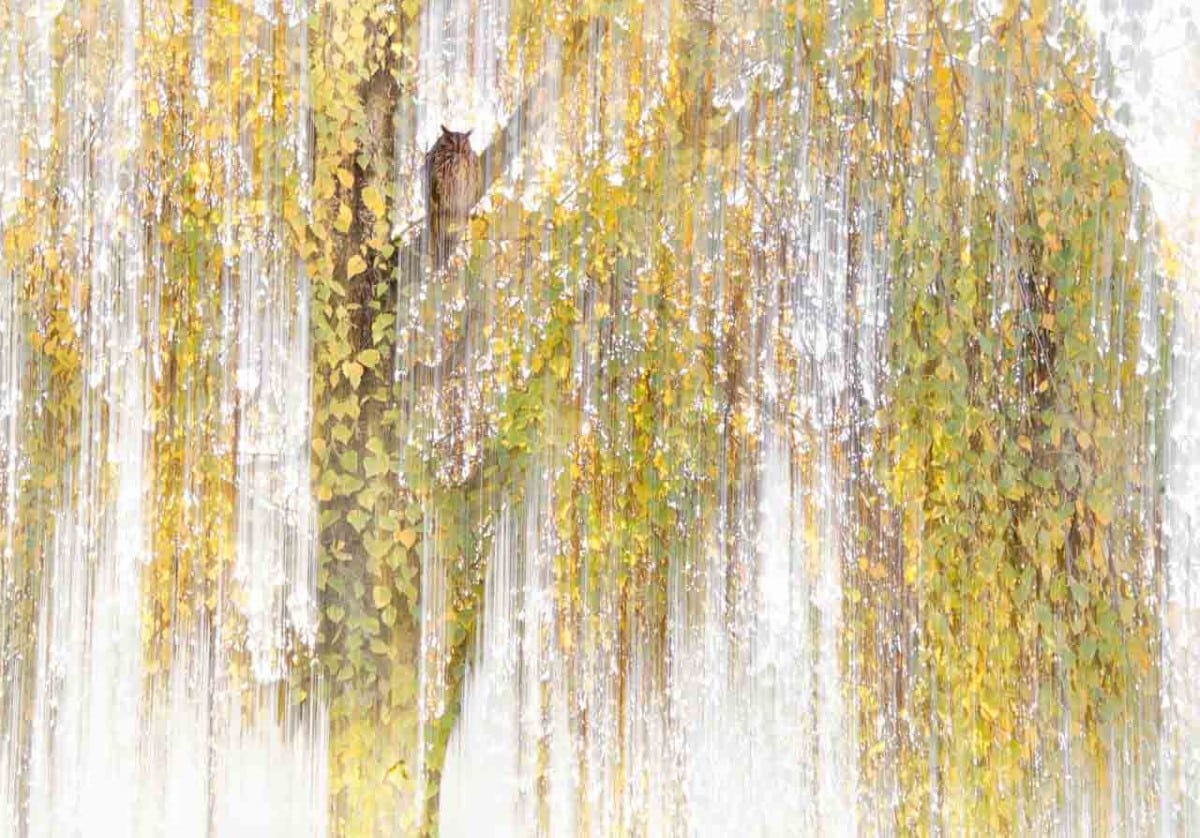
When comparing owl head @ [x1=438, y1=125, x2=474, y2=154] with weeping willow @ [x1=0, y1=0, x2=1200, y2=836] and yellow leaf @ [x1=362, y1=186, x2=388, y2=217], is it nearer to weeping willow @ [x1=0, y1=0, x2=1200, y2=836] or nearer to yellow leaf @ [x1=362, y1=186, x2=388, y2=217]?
weeping willow @ [x1=0, y1=0, x2=1200, y2=836]

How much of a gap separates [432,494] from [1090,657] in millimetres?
1201

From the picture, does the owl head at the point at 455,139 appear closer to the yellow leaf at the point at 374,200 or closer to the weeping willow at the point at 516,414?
the weeping willow at the point at 516,414

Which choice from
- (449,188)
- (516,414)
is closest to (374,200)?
(449,188)

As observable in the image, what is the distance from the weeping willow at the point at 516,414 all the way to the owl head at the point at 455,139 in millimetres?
15

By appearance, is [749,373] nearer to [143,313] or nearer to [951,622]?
[951,622]

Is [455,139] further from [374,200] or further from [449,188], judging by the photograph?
[374,200]

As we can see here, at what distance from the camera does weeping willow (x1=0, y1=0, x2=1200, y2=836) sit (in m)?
2.15

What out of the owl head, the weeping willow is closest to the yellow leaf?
the weeping willow

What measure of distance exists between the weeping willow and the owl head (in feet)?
0.05

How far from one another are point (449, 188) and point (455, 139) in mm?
104

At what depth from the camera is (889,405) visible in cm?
Answer: 215

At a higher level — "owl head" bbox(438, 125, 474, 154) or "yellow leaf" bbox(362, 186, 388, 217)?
"owl head" bbox(438, 125, 474, 154)

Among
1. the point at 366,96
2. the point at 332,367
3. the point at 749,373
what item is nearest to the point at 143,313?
the point at 332,367

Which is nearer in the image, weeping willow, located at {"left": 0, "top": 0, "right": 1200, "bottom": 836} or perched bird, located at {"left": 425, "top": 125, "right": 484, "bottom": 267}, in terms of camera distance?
weeping willow, located at {"left": 0, "top": 0, "right": 1200, "bottom": 836}
